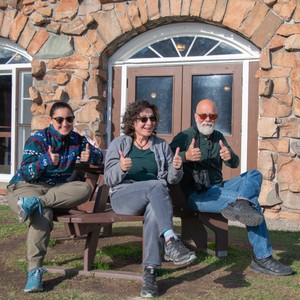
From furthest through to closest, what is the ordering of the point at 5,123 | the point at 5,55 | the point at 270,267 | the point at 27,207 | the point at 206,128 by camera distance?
the point at 5,123 < the point at 5,55 < the point at 206,128 < the point at 270,267 < the point at 27,207

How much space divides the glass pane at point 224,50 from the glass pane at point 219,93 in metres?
0.31

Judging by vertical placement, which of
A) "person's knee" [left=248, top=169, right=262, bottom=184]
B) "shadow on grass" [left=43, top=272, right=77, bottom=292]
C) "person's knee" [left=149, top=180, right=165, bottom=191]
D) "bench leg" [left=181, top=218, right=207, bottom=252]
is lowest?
"shadow on grass" [left=43, top=272, right=77, bottom=292]

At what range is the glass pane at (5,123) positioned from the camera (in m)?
8.81

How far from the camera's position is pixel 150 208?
3742 mm

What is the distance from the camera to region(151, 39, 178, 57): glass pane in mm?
7738

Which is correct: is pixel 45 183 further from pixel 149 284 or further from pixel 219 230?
pixel 219 230

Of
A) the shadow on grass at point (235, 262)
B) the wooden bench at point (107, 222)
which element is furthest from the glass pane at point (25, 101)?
the shadow on grass at point (235, 262)

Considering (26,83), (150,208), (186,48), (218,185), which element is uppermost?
(186,48)

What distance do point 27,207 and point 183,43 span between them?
466 cm

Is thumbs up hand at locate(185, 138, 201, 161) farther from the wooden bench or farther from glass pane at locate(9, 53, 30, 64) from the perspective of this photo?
glass pane at locate(9, 53, 30, 64)

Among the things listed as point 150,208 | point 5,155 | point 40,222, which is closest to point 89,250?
point 40,222

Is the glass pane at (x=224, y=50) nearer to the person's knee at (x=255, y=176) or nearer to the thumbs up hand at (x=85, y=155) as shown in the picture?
the person's knee at (x=255, y=176)

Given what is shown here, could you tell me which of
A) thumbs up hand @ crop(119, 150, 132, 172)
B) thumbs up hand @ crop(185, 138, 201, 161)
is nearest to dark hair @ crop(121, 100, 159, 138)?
thumbs up hand @ crop(185, 138, 201, 161)

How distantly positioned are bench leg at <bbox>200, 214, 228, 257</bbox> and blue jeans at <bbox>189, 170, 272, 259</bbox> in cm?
14
